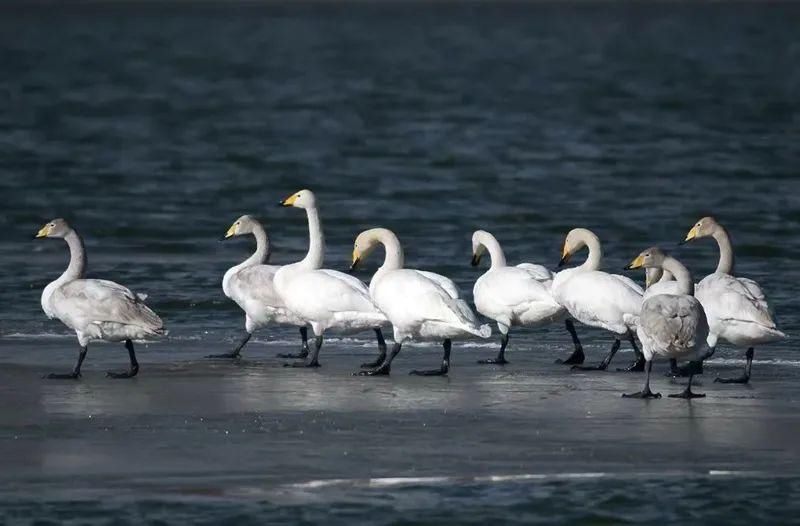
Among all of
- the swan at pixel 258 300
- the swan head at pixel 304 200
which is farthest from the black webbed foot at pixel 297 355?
the swan head at pixel 304 200

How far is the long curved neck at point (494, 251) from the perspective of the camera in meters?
17.0

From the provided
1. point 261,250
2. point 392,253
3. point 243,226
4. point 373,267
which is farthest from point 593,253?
point 373,267

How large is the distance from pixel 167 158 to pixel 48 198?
9.00 meters

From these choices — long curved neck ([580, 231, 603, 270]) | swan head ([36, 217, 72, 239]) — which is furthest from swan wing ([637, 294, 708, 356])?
swan head ([36, 217, 72, 239])

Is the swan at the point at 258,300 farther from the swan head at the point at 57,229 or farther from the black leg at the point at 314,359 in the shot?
the swan head at the point at 57,229

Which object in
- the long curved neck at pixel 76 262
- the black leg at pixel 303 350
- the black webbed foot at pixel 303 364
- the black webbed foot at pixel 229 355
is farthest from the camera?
the black leg at pixel 303 350

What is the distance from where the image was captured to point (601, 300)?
15672mm

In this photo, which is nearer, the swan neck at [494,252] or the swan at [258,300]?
the swan at [258,300]

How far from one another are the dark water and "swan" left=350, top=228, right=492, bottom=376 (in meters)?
0.32

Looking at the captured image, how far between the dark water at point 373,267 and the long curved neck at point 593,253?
0.82 m

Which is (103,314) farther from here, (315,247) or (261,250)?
(261,250)

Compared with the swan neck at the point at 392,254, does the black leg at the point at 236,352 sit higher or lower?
lower

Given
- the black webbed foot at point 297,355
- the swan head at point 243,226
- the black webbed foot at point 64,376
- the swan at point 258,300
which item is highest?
the swan head at point 243,226

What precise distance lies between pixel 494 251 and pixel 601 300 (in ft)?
5.32
